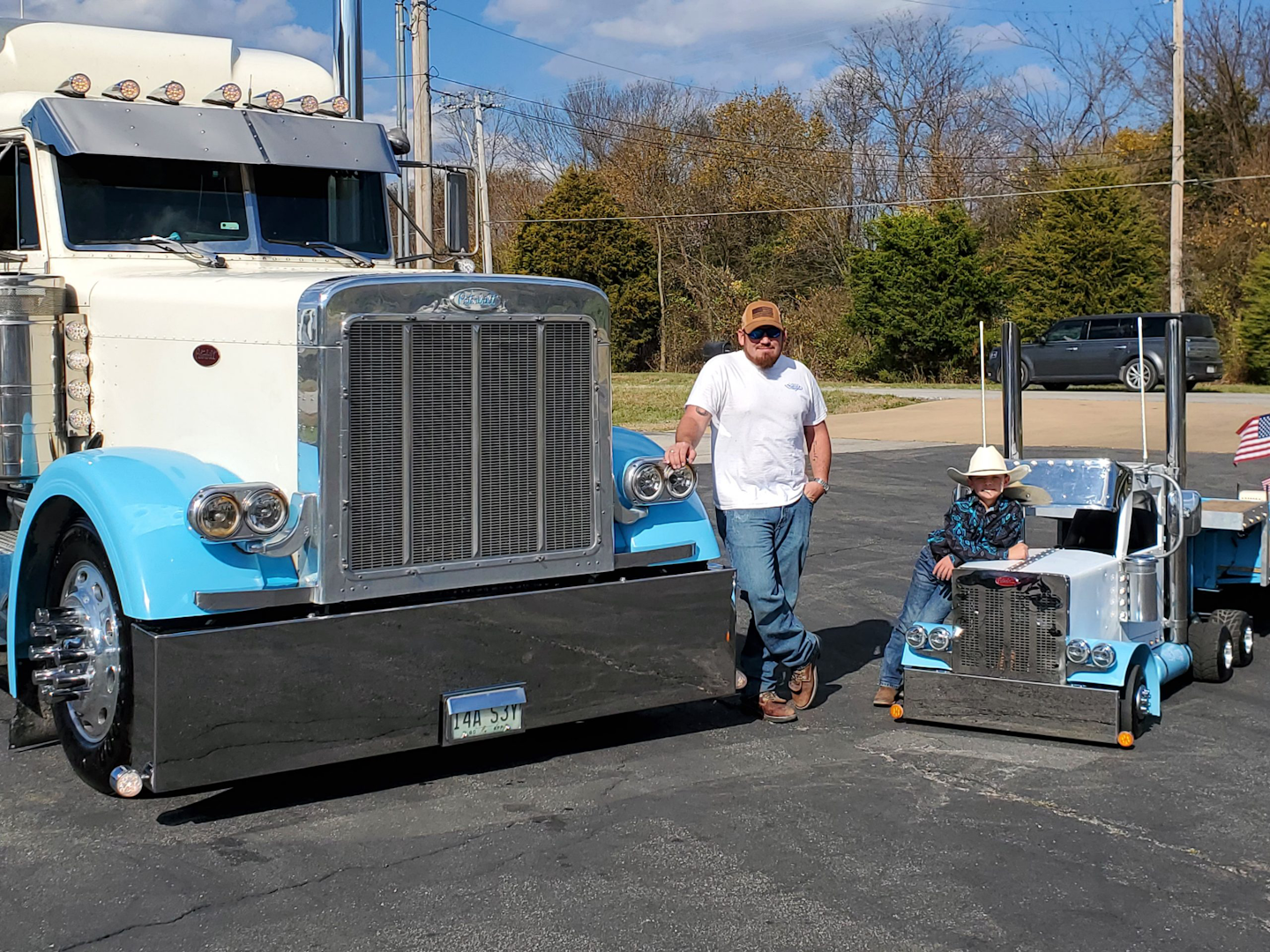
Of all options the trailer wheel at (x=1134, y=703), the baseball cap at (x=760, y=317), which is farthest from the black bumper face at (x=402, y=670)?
the trailer wheel at (x=1134, y=703)

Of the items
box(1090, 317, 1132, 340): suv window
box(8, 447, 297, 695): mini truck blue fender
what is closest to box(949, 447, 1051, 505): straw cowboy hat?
box(8, 447, 297, 695): mini truck blue fender

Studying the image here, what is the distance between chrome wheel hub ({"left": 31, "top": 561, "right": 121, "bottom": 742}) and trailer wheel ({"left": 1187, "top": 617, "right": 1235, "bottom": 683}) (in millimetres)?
4972

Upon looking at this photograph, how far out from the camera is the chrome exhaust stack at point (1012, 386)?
22.9 feet

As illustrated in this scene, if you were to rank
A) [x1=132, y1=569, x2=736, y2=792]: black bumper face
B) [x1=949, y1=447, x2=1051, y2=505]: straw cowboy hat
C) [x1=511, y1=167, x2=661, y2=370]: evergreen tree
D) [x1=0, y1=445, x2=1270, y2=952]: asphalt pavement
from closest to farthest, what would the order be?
[x1=0, y1=445, x2=1270, y2=952]: asphalt pavement, [x1=132, y1=569, x2=736, y2=792]: black bumper face, [x1=949, y1=447, x2=1051, y2=505]: straw cowboy hat, [x1=511, y1=167, x2=661, y2=370]: evergreen tree

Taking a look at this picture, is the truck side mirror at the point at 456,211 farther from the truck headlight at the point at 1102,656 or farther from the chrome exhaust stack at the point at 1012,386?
the truck headlight at the point at 1102,656

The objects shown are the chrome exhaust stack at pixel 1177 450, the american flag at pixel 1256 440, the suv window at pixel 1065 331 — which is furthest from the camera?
the suv window at pixel 1065 331

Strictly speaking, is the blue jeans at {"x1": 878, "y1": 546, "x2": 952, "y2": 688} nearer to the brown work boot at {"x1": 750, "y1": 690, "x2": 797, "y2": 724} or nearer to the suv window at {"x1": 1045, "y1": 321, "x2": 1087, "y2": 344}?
the brown work boot at {"x1": 750, "y1": 690, "x2": 797, "y2": 724}

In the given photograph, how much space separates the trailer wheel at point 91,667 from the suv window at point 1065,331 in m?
28.3

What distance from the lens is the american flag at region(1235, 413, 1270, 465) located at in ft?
26.9

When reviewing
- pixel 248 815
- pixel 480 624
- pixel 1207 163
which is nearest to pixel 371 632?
pixel 480 624

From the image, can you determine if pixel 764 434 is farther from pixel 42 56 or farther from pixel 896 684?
pixel 42 56

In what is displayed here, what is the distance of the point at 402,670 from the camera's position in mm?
5070

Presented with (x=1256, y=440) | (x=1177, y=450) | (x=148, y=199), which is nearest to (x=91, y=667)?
(x=148, y=199)

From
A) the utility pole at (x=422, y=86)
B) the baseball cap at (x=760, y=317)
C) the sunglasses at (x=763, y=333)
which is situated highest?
the utility pole at (x=422, y=86)
